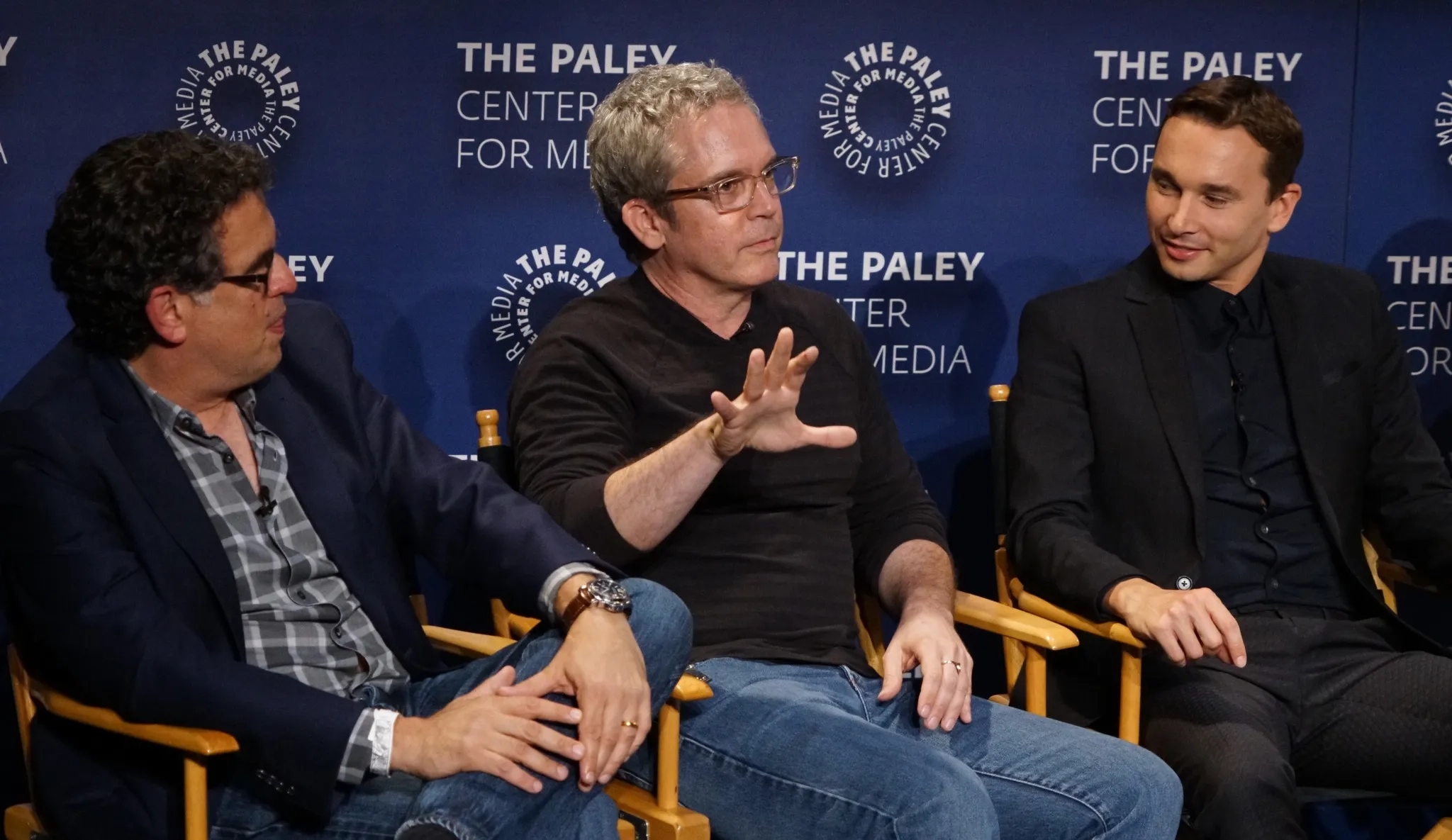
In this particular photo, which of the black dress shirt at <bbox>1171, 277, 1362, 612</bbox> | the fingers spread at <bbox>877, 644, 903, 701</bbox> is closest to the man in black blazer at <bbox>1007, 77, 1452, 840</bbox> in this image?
the black dress shirt at <bbox>1171, 277, 1362, 612</bbox>

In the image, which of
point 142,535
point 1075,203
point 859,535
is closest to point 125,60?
point 142,535

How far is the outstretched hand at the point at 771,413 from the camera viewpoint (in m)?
2.47

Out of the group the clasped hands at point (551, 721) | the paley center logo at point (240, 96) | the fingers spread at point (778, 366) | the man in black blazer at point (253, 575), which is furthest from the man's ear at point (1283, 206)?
the paley center logo at point (240, 96)

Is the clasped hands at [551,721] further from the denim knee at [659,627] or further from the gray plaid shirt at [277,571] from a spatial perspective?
the gray plaid shirt at [277,571]

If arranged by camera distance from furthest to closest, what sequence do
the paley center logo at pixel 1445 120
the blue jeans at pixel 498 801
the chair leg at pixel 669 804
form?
the paley center logo at pixel 1445 120, the chair leg at pixel 669 804, the blue jeans at pixel 498 801

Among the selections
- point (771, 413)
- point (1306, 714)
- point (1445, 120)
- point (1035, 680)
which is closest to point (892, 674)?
point (1035, 680)

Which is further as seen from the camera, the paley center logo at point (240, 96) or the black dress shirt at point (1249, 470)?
the paley center logo at point (240, 96)

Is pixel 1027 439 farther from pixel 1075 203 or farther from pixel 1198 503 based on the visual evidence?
pixel 1075 203

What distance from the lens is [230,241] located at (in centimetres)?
252

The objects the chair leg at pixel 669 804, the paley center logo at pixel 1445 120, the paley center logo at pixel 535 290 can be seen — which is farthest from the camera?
the paley center logo at pixel 1445 120

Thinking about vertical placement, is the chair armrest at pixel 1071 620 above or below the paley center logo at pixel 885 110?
below

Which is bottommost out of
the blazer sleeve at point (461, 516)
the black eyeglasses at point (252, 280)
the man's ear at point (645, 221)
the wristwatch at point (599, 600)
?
the wristwatch at point (599, 600)

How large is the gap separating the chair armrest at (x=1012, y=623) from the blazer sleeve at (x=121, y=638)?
3.84ft

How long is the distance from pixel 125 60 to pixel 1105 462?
218 cm
